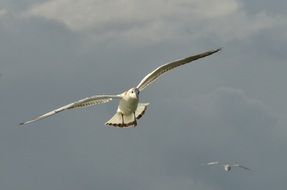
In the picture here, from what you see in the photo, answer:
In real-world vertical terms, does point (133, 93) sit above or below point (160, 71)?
below

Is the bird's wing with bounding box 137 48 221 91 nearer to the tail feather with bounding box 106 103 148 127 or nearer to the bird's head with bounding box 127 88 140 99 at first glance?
the tail feather with bounding box 106 103 148 127

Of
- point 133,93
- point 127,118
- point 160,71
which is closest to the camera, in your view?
point 133,93

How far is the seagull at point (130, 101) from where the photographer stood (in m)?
101

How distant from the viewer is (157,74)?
4210 inches

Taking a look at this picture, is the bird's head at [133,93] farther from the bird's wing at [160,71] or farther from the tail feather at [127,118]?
the bird's wing at [160,71]

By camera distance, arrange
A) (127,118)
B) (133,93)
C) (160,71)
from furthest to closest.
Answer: (160,71), (127,118), (133,93)

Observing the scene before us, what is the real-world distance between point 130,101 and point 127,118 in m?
3.92

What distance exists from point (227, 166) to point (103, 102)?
87911 millimetres

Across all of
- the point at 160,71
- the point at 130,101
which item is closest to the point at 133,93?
the point at 130,101

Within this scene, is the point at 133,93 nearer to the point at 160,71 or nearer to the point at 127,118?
the point at 127,118

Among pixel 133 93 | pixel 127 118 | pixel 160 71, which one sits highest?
pixel 160 71

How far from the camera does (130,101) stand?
331ft

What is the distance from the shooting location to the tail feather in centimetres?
10400

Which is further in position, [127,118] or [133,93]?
Result: [127,118]
